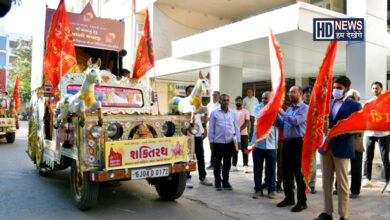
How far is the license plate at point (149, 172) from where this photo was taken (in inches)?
178

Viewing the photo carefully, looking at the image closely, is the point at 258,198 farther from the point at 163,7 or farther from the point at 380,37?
the point at 163,7

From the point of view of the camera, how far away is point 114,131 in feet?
14.8

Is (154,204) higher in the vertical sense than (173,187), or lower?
lower

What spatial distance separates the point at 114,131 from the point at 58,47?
278cm

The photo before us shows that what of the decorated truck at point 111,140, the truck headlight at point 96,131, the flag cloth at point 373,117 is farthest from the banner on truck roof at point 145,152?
the flag cloth at point 373,117

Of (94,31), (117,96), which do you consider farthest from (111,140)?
(94,31)

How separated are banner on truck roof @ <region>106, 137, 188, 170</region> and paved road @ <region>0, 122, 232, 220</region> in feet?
2.48

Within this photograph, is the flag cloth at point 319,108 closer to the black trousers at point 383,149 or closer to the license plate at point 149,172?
the license plate at point 149,172

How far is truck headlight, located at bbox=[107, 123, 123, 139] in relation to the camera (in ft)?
14.7

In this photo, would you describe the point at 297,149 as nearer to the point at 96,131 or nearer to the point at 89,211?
the point at 96,131

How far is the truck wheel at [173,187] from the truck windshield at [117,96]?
173cm

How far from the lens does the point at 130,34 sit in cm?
1933

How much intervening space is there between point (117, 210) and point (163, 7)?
14.4 m

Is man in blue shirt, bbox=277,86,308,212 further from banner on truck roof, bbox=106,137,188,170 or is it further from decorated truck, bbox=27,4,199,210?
banner on truck roof, bbox=106,137,188,170
